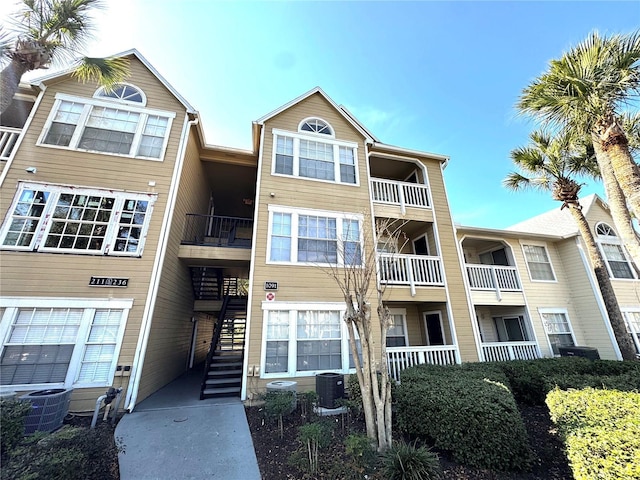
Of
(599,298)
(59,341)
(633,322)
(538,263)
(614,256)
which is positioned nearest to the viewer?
(59,341)

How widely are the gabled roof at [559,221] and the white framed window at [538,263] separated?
4.53 feet

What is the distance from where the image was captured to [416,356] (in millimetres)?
8672

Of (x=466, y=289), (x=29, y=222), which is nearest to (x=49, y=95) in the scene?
(x=29, y=222)

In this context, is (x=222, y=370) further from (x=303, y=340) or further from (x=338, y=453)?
(x=338, y=453)

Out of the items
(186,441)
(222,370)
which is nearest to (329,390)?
(186,441)

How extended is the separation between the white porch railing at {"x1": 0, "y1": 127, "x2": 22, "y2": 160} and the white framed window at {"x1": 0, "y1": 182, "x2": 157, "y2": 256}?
1.39 meters

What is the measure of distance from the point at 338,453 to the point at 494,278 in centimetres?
1030

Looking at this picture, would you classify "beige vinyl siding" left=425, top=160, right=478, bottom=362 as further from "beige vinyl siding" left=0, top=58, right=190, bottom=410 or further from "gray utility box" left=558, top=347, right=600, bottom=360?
"beige vinyl siding" left=0, top=58, right=190, bottom=410

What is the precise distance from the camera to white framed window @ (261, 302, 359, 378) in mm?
7414

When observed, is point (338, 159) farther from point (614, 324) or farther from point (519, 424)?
point (614, 324)

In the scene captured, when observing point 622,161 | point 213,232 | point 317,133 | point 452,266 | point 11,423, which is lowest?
point 11,423

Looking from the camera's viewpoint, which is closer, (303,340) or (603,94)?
(603,94)

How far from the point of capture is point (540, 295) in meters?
11.8

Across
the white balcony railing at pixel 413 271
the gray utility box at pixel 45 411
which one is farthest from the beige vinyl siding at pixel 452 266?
the gray utility box at pixel 45 411
